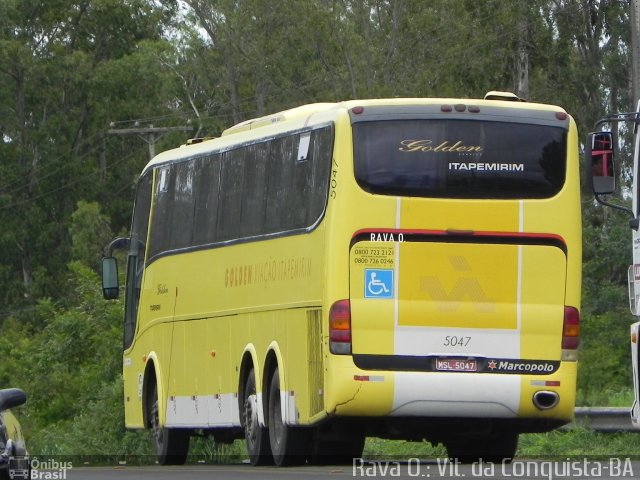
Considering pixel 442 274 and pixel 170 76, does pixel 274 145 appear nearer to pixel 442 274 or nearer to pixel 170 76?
pixel 442 274

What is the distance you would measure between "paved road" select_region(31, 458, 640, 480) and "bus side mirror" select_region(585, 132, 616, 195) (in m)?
2.35

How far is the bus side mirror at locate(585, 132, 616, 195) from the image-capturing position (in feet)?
49.1

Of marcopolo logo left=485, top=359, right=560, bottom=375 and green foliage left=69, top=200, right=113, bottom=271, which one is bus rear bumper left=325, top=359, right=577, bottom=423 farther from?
green foliage left=69, top=200, right=113, bottom=271

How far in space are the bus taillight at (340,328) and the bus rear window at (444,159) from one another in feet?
3.45

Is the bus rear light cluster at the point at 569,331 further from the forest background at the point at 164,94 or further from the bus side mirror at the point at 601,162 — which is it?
the forest background at the point at 164,94

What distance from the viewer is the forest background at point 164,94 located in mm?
32250

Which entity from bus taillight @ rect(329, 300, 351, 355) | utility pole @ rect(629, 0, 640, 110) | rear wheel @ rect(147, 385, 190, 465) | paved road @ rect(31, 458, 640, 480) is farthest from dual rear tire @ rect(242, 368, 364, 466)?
utility pole @ rect(629, 0, 640, 110)

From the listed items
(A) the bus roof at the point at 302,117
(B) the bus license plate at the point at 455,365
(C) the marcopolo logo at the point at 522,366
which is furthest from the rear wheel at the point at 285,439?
(A) the bus roof at the point at 302,117

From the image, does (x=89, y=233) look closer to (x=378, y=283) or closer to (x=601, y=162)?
(x=378, y=283)

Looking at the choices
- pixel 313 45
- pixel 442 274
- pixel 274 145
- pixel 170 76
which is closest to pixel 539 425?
pixel 442 274

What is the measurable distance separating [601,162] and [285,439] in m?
3.93

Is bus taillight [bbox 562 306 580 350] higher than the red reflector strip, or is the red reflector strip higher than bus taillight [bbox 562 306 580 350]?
bus taillight [bbox 562 306 580 350]

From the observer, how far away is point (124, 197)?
2766 inches

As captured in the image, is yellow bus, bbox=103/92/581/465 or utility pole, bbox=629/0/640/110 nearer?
yellow bus, bbox=103/92/581/465
